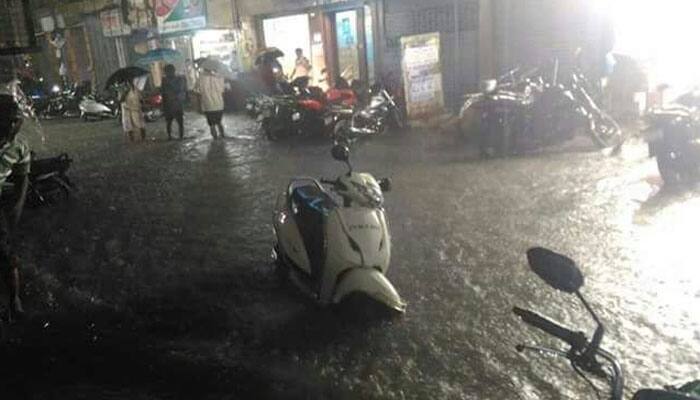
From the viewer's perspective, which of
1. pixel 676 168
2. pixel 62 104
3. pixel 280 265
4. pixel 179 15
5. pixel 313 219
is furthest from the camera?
pixel 62 104

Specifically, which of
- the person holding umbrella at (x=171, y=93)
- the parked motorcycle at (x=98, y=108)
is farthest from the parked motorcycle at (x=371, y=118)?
the parked motorcycle at (x=98, y=108)

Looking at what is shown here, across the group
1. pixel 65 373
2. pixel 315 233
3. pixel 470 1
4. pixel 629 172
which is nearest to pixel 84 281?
pixel 65 373

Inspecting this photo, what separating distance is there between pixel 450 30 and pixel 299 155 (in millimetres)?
6172

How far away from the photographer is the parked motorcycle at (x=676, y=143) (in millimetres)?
8344

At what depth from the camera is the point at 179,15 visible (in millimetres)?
23312

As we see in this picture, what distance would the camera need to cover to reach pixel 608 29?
47.7 feet

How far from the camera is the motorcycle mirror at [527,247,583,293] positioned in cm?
205

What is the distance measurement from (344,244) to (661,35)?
1254cm

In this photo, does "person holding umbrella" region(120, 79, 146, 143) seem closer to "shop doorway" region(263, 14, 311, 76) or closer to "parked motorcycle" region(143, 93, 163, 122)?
"parked motorcycle" region(143, 93, 163, 122)

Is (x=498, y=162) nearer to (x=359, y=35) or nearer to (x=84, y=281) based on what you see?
(x=84, y=281)

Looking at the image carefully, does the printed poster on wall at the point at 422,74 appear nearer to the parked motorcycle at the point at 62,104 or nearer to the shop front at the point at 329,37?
the shop front at the point at 329,37

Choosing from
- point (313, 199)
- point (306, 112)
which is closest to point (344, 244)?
point (313, 199)

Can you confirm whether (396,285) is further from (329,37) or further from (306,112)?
(329,37)

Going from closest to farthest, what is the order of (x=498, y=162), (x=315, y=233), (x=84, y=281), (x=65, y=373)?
(x=65, y=373), (x=315, y=233), (x=84, y=281), (x=498, y=162)
